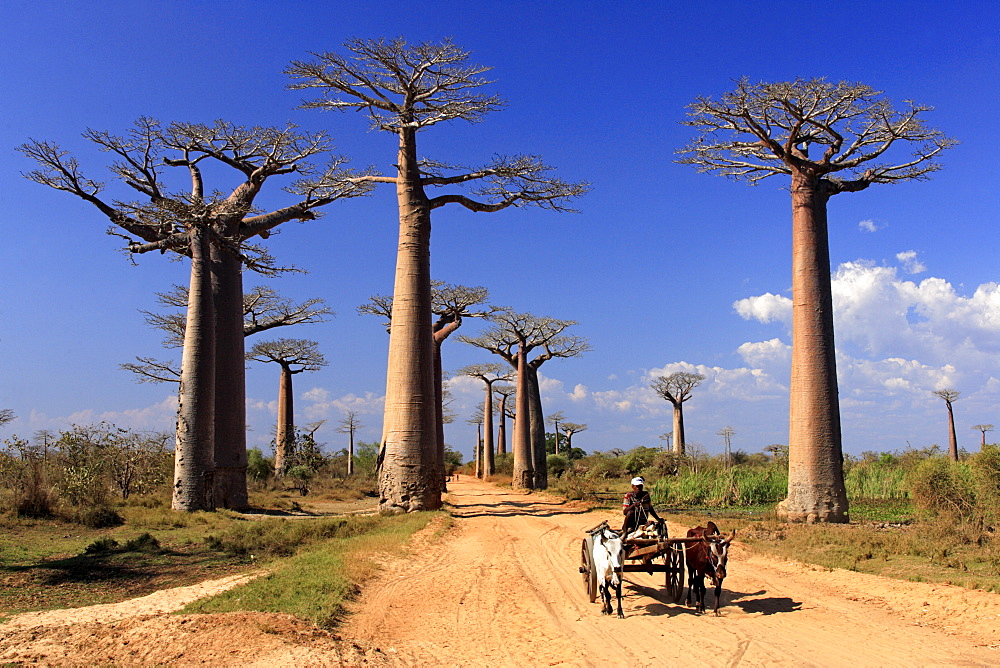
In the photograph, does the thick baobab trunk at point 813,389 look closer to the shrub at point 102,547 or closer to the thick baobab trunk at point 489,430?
the shrub at point 102,547

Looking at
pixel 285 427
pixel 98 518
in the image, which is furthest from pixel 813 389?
pixel 285 427

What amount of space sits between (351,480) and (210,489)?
11338 millimetres

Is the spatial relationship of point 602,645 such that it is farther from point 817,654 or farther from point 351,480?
point 351,480

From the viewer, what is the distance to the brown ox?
535cm

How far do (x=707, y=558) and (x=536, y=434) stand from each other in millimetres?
17140

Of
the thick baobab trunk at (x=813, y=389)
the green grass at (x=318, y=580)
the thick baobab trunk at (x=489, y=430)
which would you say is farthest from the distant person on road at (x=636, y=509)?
the thick baobab trunk at (x=489, y=430)

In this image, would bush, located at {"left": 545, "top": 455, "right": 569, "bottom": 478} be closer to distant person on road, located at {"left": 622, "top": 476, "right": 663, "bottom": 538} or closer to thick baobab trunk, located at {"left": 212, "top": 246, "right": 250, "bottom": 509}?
thick baobab trunk, located at {"left": 212, "top": 246, "right": 250, "bottom": 509}

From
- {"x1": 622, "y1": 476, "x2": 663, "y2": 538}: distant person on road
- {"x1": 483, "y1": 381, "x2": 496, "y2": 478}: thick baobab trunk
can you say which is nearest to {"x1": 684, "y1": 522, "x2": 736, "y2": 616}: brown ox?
{"x1": 622, "y1": 476, "x2": 663, "y2": 538}: distant person on road

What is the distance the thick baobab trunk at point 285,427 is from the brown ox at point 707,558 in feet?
66.6

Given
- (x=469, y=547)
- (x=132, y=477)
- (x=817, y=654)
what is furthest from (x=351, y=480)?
(x=817, y=654)

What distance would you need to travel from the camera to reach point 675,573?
19.1ft

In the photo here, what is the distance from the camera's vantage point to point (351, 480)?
24.3 metres

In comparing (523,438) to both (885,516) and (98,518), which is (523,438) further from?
(98,518)

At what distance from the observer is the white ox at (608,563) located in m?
5.36
